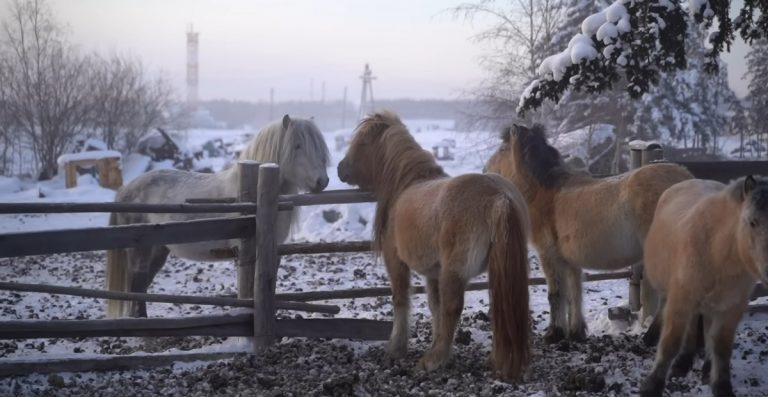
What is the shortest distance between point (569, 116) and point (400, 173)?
1912 cm

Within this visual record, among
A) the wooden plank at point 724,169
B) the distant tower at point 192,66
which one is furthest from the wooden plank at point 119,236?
the distant tower at point 192,66

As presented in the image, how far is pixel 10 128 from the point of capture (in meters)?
27.1

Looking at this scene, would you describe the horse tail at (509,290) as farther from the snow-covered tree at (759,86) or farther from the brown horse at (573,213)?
the snow-covered tree at (759,86)

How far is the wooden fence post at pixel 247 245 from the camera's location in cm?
598

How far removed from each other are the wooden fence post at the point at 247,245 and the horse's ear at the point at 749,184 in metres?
3.72

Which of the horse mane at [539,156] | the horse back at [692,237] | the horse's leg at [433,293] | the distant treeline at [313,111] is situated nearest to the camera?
the horse back at [692,237]

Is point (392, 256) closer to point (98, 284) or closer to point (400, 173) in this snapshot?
point (400, 173)

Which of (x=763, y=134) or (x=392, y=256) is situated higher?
(x=763, y=134)

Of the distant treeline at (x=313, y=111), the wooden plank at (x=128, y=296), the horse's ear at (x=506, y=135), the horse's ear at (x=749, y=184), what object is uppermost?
the distant treeline at (x=313, y=111)

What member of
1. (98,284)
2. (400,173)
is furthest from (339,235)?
(400,173)

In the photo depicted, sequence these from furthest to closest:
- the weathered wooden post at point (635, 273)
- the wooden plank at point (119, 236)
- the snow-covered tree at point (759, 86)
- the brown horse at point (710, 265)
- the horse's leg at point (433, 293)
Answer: the snow-covered tree at point (759, 86) → the weathered wooden post at point (635, 273) → the horse's leg at point (433, 293) → the wooden plank at point (119, 236) → the brown horse at point (710, 265)

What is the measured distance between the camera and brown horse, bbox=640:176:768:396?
3.89 metres

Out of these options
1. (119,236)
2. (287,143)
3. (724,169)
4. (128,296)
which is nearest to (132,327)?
(128,296)

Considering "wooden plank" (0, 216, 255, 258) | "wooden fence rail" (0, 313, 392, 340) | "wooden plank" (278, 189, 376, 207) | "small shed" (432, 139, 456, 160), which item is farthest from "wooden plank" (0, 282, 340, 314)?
"small shed" (432, 139, 456, 160)
